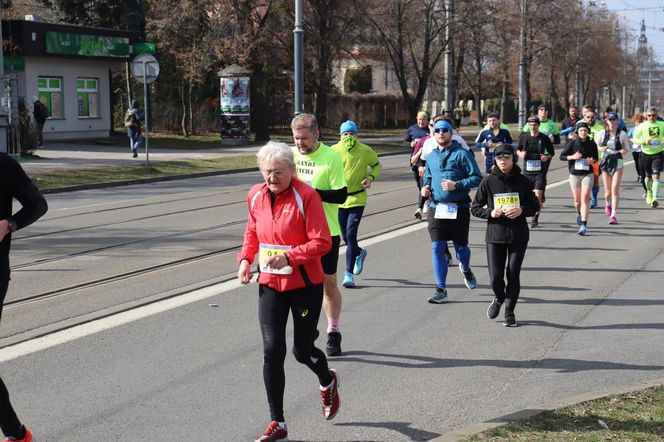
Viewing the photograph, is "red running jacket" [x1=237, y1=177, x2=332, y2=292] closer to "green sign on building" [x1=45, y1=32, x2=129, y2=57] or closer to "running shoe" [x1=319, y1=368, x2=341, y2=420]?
"running shoe" [x1=319, y1=368, x2=341, y2=420]

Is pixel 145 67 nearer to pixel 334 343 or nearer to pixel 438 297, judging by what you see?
pixel 438 297

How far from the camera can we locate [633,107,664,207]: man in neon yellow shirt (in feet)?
57.6

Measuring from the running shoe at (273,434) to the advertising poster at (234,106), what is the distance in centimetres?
3214

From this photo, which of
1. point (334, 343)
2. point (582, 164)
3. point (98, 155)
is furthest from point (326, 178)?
point (98, 155)

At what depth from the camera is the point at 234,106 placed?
1463 inches

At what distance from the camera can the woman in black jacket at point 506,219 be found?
8.00m

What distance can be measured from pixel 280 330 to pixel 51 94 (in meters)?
34.7

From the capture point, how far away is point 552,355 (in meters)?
7.14

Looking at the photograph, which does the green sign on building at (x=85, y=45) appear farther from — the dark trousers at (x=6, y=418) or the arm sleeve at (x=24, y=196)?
the dark trousers at (x=6, y=418)

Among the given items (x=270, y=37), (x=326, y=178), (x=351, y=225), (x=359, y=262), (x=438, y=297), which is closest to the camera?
(x=326, y=178)

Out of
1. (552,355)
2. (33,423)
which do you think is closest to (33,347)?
(33,423)

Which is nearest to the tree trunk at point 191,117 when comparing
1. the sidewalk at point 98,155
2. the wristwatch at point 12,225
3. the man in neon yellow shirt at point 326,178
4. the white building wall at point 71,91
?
the white building wall at point 71,91

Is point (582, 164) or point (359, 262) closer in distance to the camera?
point (359, 262)

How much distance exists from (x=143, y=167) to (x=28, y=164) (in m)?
3.15
